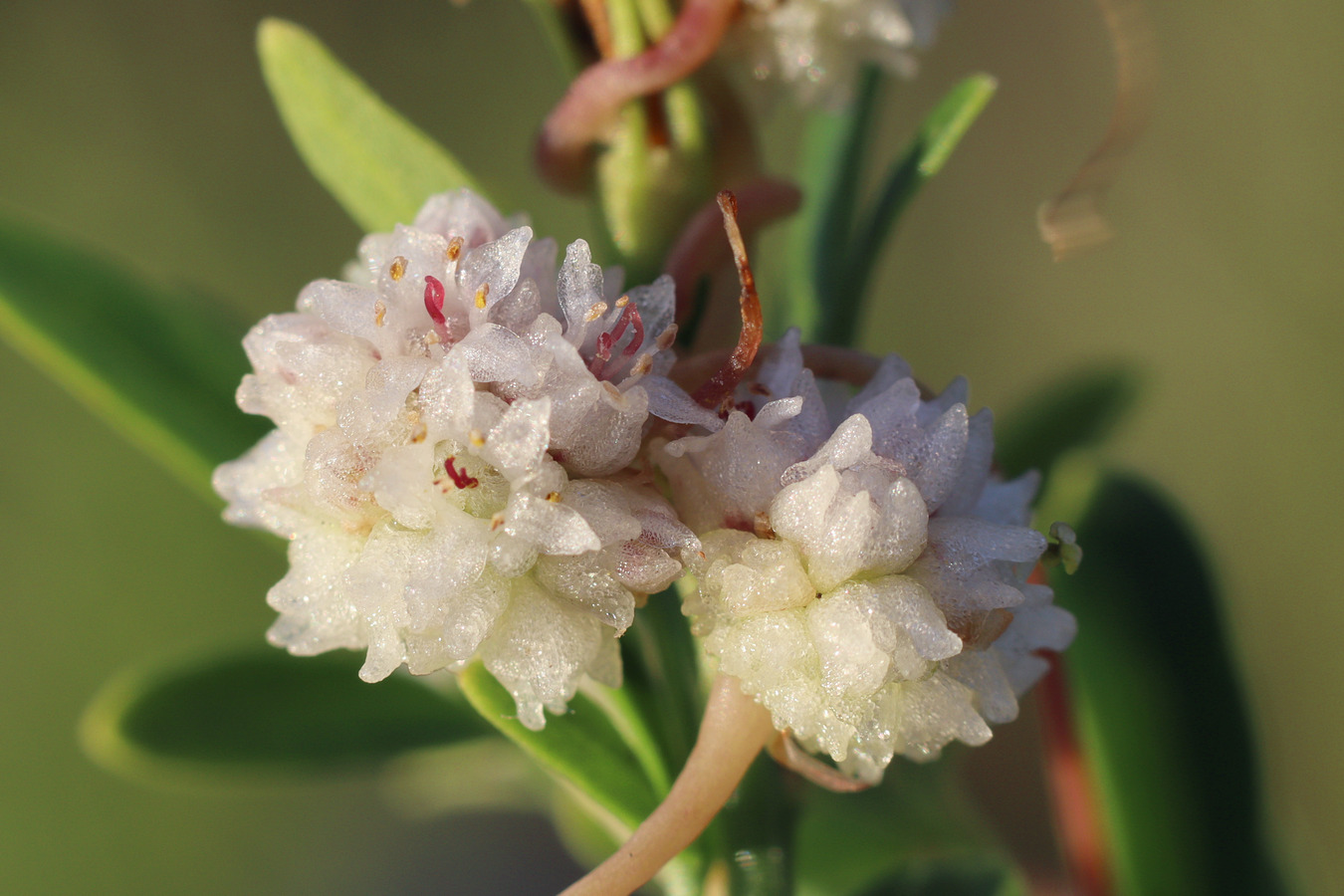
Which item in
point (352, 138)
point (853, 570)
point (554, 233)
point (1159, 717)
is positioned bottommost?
point (554, 233)

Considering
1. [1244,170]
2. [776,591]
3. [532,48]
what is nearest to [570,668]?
[776,591]

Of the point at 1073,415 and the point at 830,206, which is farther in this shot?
the point at 1073,415

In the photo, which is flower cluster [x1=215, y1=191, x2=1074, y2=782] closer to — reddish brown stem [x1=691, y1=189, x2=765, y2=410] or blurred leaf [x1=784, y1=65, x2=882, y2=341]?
reddish brown stem [x1=691, y1=189, x2=765, y2=410]

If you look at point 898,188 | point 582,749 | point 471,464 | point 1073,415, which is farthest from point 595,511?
point 1073,415

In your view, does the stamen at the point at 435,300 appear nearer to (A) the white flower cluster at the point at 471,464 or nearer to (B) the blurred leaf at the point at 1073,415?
(A) the white flower cluster at the point at 471,464

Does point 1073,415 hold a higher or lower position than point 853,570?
lower

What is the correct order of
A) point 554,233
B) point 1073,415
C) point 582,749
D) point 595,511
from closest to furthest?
point 595,511, point 582,749, point 1073,415, point 554,233

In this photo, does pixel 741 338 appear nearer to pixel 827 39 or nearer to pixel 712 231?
pixel 712 231

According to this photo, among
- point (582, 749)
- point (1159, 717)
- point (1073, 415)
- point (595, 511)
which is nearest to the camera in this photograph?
point (595, 511)
